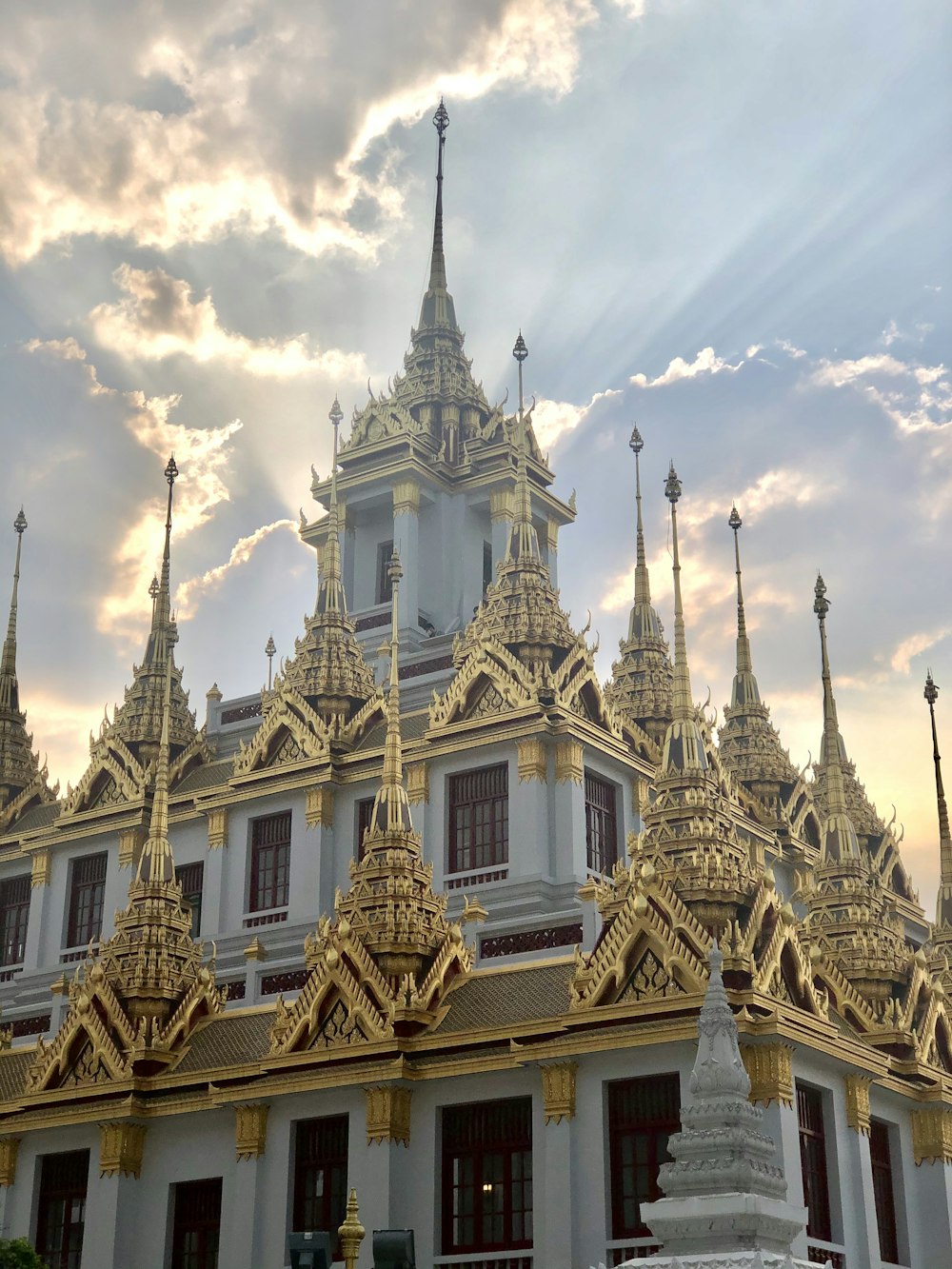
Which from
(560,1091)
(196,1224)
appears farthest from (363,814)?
(560,1091)

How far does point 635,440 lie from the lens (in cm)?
4566

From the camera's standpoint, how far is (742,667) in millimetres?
45688

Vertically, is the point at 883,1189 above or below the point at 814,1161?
below

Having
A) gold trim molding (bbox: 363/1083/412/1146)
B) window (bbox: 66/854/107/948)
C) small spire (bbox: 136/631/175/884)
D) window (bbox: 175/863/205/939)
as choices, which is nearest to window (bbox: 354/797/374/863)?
small spire (bbox: 136/631/175/884)

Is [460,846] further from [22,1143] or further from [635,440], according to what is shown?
[635,440]

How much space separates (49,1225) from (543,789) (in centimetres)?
1179

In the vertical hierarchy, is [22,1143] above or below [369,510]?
below

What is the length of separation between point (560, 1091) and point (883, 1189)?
5912mm

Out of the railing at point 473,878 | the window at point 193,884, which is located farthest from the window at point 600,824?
the window at point 193,884

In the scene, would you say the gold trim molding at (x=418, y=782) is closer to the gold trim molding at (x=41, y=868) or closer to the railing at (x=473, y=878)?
the railing at (x=473, y=878)

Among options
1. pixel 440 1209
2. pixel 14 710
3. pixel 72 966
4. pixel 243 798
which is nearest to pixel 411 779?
pixel 243 798

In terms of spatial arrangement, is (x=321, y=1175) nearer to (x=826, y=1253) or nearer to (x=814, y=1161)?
(x=814, y=1161)

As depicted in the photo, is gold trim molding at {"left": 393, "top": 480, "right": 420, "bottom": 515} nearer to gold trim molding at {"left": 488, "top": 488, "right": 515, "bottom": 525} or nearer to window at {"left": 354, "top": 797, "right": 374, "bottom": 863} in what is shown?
gold trim molding at {"left": 488, "top": 488, "right": 515, "bottom": 525}

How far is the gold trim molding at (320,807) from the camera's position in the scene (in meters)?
35.7
